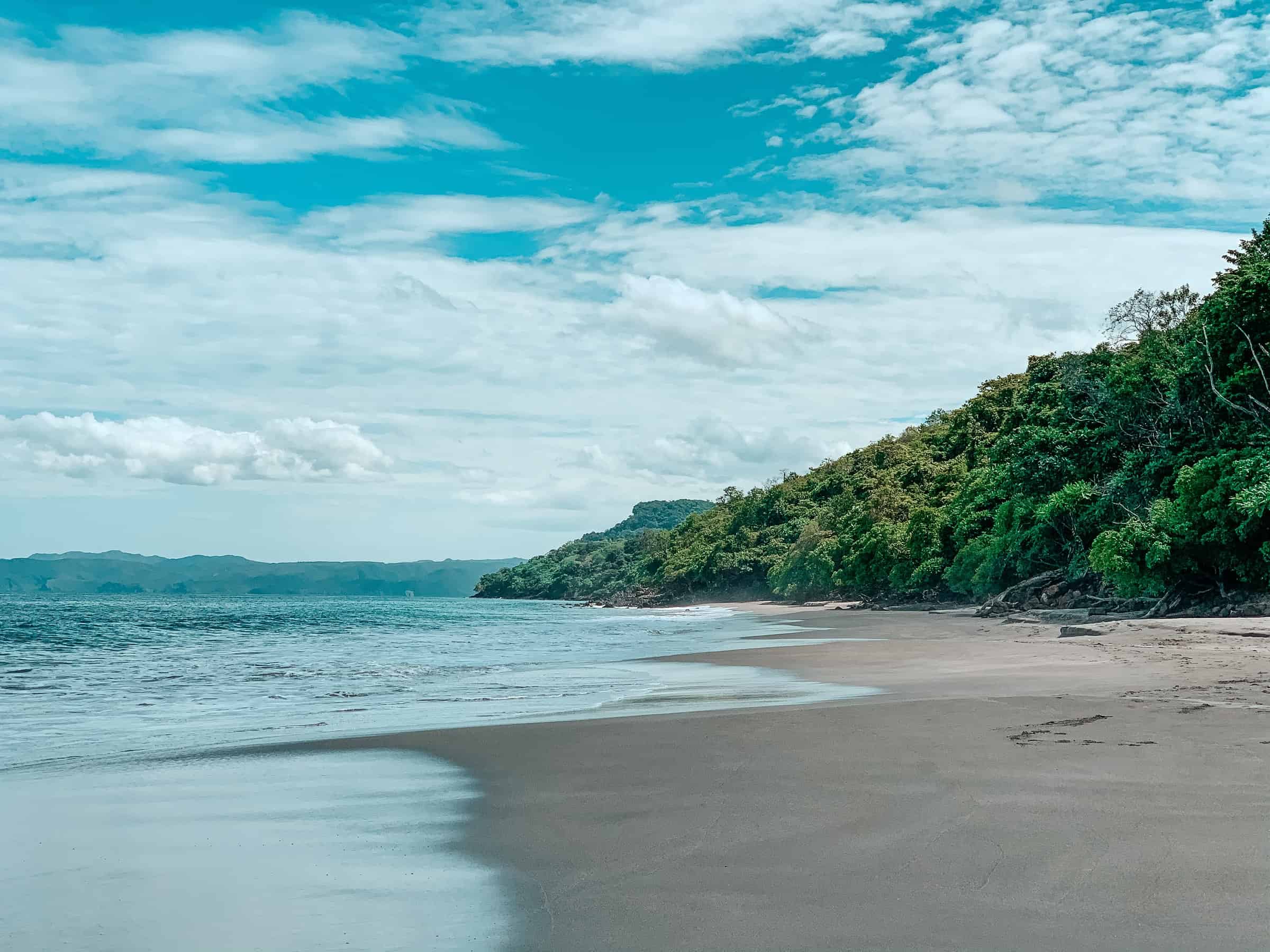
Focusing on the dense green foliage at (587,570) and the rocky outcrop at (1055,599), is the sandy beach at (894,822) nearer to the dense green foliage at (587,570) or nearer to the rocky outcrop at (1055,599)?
the rocky outcrop at (1055,599)

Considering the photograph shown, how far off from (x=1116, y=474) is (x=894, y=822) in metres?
26.6

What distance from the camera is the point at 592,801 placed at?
641cm

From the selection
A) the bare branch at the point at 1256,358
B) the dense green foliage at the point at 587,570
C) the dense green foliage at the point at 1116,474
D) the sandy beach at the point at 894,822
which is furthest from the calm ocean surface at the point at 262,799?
the dense green foliage at the point at 587,570

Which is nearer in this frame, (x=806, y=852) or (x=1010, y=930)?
(x=1010, y=930)

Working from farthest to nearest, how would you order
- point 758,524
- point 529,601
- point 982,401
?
point 529,601, point 758,524, point 982,401

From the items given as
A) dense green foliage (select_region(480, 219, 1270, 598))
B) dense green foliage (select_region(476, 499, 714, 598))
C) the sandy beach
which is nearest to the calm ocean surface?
the sandy beach

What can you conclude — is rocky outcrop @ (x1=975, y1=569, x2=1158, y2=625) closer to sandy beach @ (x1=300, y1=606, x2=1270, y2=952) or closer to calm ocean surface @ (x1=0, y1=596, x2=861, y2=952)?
calm ocean surface @ (x1=0, y1=596, x2=861, y2=952)

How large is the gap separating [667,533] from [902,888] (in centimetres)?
13339

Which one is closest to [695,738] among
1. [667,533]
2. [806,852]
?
[806,852]

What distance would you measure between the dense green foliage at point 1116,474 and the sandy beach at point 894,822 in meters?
13.6

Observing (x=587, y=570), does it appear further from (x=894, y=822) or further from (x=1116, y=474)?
(x=894, y=822)

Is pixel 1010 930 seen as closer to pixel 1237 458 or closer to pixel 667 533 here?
pixel 1237 458

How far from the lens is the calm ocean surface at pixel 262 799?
14.4ft

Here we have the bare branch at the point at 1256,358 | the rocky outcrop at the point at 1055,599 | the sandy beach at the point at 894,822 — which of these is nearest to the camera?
the sandy beach at the point at 894,822
